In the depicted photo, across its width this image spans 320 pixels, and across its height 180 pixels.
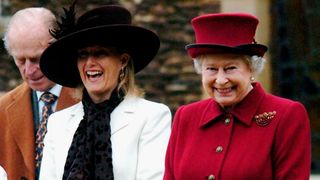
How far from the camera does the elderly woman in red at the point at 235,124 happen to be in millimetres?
5695

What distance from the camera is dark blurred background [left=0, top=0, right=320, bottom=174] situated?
11.8m

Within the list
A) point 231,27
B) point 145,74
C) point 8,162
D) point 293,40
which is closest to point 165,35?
point 145,74

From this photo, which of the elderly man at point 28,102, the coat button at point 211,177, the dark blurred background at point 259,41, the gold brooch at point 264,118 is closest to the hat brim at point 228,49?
the gold brooch at point 264,118

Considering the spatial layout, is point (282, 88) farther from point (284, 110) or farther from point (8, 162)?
point (284, 110)

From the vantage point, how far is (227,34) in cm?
591

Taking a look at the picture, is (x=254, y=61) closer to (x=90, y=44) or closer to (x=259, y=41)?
(x=90, y=44)

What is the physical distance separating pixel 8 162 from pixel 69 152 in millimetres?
691

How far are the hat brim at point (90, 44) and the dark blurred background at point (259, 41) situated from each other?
506 cm

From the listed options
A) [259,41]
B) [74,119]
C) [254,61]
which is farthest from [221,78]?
[259,41]

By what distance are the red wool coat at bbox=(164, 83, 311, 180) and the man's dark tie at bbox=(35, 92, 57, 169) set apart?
1.12 metres

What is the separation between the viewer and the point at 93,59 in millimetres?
6395

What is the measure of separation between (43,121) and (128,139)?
2.69ft

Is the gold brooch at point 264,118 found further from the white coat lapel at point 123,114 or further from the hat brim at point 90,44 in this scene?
the hat brim at point 90,44

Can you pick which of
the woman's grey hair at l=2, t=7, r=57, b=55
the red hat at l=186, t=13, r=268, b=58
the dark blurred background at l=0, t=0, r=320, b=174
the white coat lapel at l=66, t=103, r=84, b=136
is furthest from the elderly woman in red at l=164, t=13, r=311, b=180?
the dark blurred background at l=0, t=0, r=320, b=174
